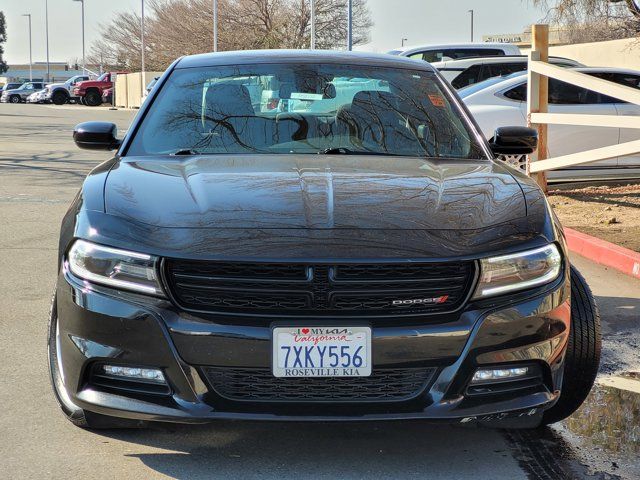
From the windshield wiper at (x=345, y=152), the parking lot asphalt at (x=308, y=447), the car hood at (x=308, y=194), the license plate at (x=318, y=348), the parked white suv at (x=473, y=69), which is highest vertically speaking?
the parked white suv at (x=473, y=69)

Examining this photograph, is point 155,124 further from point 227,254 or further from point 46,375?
point 227,254

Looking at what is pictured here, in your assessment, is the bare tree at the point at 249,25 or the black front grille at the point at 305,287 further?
the bare tree at the point at 249,25

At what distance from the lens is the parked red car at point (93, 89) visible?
199 ft

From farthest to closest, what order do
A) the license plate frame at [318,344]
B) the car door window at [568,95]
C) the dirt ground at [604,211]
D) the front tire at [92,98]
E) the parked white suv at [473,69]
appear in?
the front tire at [92,98] → the parked white suv at [473,69] → the car door window at [568,95] → the dirt ground at [604,211] → the license plate frame at [318,344]

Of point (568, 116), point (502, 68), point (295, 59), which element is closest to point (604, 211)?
point (568, 116)

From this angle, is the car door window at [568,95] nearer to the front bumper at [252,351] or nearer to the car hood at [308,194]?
the car hood at [308,194]

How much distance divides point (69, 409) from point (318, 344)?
3.36 feet

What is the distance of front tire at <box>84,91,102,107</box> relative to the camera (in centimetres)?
6147

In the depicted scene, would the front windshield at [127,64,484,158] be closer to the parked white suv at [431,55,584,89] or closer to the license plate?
the license plate

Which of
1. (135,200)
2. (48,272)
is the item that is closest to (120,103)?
(48,272)

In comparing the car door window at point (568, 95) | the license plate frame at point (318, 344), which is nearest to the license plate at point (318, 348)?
the license plate frame at point (318, 344)

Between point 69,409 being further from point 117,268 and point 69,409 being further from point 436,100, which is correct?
point 436,100

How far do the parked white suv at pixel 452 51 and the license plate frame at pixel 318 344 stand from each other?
16758 millimetres

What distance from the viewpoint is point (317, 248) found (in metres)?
3.35
